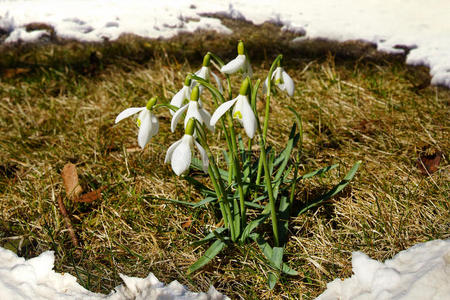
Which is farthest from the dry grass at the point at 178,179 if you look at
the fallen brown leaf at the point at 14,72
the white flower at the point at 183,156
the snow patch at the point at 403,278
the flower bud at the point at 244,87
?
the flower bud at the point at 244,87

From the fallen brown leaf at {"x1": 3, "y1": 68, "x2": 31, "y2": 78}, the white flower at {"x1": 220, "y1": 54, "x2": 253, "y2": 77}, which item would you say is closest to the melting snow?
the fallen brown leaf at {"x1": 3, "y1": 68, "x2": 31, "y2": 78}

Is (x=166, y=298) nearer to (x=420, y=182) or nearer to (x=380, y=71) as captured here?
(x=420, y=182)

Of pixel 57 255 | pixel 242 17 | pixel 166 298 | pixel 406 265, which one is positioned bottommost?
pixel 57 255

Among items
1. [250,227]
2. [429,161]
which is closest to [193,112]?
[250,227]

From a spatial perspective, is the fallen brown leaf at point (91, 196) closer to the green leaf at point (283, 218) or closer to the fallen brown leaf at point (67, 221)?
the fallen brown leaf at point (67, 221)

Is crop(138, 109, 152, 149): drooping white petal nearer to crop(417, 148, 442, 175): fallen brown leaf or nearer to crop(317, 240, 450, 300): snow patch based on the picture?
crop(317, 240, 450, 300): snow patch

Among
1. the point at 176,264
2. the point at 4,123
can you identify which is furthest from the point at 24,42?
the point at 176,264
